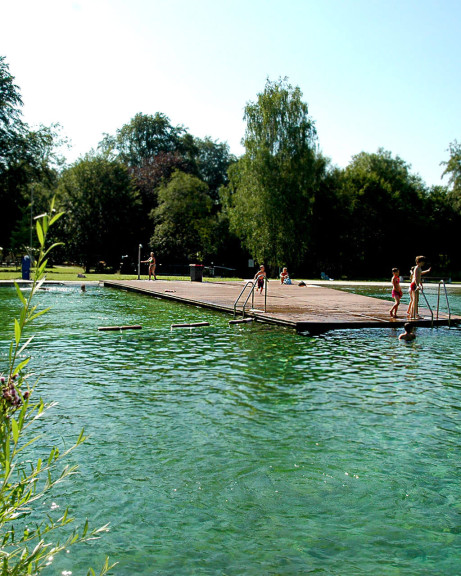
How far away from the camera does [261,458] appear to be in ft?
19.1

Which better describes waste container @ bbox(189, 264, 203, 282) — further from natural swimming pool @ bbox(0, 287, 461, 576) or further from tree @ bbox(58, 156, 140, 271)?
natural swimming pool @ bbox(0, 287, 461, 576)

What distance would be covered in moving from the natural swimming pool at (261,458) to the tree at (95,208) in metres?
38.3

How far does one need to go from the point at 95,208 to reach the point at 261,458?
150 feet

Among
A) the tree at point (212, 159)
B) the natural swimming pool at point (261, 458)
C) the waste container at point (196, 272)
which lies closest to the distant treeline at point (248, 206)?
the waste container at point (196, 272)

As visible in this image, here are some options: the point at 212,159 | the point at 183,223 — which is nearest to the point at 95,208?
the point at 183,223

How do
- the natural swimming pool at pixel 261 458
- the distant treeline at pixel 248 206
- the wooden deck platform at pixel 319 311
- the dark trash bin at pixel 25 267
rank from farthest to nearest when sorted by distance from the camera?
the distant treeline at pixel 248 206
the dark trash bin at pixel 25 267
the wooden deck platform at pixel 319 311
the natural swimming pool at pixel 261 458

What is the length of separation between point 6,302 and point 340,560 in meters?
20.3

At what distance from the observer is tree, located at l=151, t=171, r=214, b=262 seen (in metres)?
50.8

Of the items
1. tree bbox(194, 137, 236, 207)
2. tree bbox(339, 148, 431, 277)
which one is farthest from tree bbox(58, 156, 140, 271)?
tree bbox(194, 137, 236, 207)

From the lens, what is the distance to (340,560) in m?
3.98

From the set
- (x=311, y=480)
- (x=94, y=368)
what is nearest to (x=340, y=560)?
(x=311, y=480)

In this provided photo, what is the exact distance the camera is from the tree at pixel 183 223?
50.8 m

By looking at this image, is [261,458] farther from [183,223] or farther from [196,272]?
[183,223]

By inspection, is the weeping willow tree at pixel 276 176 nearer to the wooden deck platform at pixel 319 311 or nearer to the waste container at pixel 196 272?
the waste container at pixel 196 272
